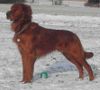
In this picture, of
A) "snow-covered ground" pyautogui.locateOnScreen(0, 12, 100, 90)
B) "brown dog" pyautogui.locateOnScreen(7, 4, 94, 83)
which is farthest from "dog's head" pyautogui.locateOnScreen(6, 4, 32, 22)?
"snow-covered ground" pyautogui.locateOnScreen(0, 12, 100, 90)

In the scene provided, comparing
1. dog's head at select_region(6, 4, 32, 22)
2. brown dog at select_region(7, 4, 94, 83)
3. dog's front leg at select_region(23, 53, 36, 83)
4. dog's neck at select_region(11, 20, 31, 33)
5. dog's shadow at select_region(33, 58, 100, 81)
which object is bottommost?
dog's shadow at select_region(33, 58, 100, 81)

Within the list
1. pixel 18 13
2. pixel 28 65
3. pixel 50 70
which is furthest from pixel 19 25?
pixel 50 70

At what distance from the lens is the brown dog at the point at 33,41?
27.3ft

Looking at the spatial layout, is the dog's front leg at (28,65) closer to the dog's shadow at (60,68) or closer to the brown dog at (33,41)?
the brown dog at (33,41)

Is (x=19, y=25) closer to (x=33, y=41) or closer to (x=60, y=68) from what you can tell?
(x=33, y=41)

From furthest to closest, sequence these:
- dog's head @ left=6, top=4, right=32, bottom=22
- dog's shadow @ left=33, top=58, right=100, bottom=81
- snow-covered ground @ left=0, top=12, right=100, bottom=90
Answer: dog's shadow @ left=33, top=58, right=100, bottom=81, snow-covered ground @ left=0, top=12, right=100, bottom=90, dog's head @ left=6, top=4, right=32, bottom=22

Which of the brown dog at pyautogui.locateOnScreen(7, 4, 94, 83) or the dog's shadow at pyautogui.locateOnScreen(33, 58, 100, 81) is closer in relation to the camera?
the brown dog at pyautogui.locateOnScreen(7, 4, 94, 83)

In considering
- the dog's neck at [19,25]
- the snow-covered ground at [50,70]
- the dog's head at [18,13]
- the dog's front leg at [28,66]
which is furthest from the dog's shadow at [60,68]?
the dog's head at [18,13]

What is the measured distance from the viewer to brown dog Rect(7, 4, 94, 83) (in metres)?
8.34

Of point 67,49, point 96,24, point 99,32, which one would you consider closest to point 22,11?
point 67,49

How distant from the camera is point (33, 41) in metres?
8.46

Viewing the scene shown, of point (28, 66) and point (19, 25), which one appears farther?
point (28, 66)

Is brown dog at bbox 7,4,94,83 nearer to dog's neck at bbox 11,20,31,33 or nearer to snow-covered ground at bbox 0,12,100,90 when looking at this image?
dog's neck at bbox 11,20,31,33

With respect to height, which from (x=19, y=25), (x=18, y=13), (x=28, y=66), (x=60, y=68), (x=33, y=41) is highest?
(x=18, y=13)
